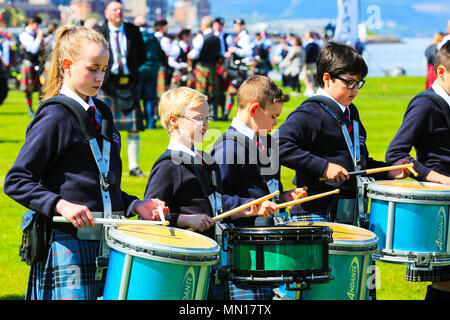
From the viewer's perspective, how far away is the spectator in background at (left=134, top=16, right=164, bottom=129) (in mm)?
15281

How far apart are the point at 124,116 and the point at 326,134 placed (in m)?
5.07

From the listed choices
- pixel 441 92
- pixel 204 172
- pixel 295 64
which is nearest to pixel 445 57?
pixel 441 92

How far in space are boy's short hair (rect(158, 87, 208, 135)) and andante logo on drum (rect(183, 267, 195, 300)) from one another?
41.1 inches

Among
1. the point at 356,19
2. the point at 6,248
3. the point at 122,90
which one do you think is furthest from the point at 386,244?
the point at 356,19

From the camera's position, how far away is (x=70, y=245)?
3.56 m

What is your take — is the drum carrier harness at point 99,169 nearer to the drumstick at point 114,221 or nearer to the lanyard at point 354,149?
the drumstick at point 114,221

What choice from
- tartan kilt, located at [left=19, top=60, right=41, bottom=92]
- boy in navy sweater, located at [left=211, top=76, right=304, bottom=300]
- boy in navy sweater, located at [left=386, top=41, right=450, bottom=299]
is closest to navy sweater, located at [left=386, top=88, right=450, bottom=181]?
boy in navy sweater, located at [left=386, top=41, right=450, bottom=299]

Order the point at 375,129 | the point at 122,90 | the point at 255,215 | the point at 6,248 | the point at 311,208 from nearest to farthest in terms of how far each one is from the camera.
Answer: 1. the point at 255,215
2. the point at 311,208
3. the point at 6,248
4. the point at 122,90
5. the point at 375,129

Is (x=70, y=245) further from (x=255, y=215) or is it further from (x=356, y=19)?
(x=356, y=19)

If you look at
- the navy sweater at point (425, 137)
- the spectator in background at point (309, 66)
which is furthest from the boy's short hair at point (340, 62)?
the spectator in background at point (309, 66)

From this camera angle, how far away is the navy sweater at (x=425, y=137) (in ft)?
16.4

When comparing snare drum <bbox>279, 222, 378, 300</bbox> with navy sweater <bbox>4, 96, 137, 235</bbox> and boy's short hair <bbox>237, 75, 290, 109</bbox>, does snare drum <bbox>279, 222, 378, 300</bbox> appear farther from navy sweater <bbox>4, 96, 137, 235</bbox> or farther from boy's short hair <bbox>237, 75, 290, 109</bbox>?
navy sweater <bbox>4, 96, 137, 235</bbox>

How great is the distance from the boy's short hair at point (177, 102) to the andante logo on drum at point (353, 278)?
1.06 metres

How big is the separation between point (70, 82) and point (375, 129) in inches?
532
